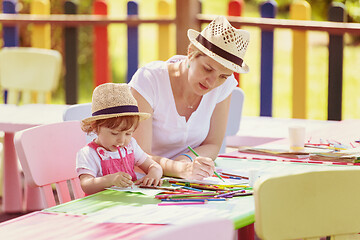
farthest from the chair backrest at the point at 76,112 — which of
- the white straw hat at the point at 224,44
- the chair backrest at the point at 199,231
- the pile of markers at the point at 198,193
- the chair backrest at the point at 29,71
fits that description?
the chair backrest at the point at 29,71

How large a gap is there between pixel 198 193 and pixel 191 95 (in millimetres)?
864

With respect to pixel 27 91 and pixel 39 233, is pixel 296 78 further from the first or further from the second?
pixel 39 233

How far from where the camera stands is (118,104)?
247cm

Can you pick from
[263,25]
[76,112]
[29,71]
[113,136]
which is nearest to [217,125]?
[76,112]

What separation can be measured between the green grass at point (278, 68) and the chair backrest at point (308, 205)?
22.6ft

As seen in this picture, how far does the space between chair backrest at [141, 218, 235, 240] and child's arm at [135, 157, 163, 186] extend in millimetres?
949

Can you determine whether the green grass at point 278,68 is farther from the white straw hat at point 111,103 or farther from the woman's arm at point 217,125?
the white straw hat at point 111,103

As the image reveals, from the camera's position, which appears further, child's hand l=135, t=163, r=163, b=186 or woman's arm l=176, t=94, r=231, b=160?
woman's arm l=176, t=94, r=231, b=160

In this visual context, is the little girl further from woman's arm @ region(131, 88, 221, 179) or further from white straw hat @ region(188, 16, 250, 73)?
white straw hat @ region(188, 16, 250, 73)

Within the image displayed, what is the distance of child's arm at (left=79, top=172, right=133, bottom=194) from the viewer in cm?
239

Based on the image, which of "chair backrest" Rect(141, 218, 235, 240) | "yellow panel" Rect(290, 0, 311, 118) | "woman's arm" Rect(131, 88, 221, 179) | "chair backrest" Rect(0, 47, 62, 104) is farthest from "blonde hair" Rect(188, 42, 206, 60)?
"yellow panel" Rect(290, 0, 311, 118)

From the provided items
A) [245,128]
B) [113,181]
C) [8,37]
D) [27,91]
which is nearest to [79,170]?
[113,181]

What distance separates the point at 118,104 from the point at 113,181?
256 millimetres

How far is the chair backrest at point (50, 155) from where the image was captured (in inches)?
104
